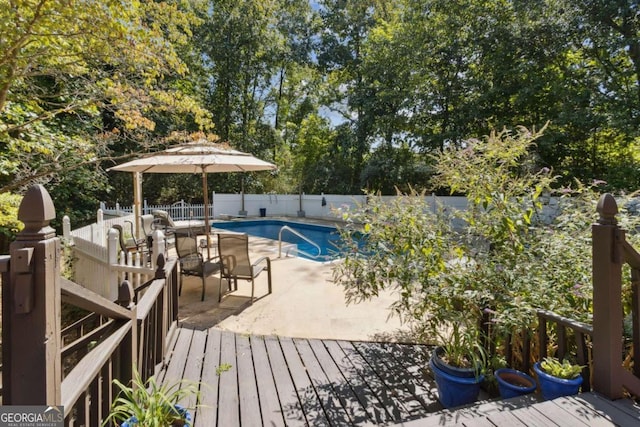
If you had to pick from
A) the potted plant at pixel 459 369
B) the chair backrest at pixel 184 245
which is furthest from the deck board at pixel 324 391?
the chair backrest at pixel 184 245

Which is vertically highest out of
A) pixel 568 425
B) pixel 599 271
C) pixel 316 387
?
pixel 599 271

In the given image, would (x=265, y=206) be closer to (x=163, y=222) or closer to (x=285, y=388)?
(x=163, y=222)

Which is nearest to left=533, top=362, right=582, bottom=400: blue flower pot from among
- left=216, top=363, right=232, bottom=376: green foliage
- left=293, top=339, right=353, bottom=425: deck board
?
left=293, top=339, right=353, bottom=425: deck board

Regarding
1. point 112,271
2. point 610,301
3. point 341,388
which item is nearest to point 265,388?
point 341,388

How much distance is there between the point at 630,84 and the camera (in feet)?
33.0

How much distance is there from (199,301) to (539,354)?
3.79 meters

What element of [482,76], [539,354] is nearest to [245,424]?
[539,354]

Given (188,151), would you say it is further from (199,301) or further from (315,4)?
(315,4)

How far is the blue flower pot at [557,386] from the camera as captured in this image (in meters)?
1.91

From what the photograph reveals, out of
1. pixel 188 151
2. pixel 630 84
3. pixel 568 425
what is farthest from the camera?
pixel 630 84

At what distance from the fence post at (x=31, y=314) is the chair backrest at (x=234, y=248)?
3349 millimetres

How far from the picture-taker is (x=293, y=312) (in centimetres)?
400

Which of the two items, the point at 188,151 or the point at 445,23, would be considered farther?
the point at 445,23

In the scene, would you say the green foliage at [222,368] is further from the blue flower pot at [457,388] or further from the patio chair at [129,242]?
the patio chair at [129,242]
